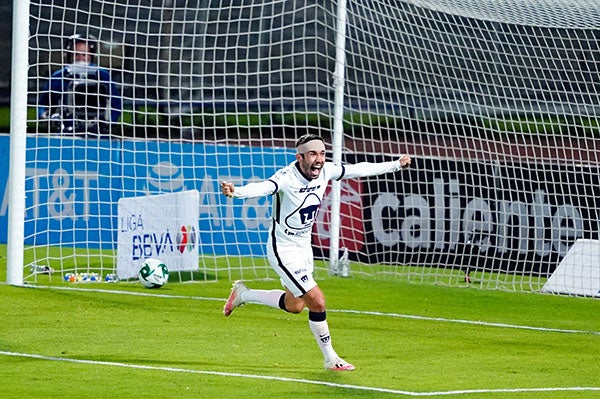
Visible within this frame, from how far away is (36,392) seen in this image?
25.9 feet

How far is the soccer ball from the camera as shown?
14328 millimetres

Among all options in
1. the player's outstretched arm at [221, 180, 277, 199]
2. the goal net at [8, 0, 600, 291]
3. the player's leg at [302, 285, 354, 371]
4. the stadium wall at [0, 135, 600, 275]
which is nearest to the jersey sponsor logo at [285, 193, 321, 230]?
the player's outstretched arm at [221, 180, 277, 199]

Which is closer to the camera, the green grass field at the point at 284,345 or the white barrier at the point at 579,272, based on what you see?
the green grass field at the point at 284,345

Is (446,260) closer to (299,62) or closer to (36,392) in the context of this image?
(299,62)

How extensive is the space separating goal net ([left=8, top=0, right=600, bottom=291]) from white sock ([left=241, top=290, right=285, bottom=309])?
594cm

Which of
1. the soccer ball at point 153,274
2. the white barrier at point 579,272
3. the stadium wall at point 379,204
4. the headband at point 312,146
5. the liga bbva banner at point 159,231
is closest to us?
the headband at point 312,146

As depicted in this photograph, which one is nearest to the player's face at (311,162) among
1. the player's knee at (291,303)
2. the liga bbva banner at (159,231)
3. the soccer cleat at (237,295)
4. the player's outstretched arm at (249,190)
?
the player's outstretched arm at (249,190)

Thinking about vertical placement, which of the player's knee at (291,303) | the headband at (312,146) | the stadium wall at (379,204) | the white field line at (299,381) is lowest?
the white field line at (299,381)

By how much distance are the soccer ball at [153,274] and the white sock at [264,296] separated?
3.88 m

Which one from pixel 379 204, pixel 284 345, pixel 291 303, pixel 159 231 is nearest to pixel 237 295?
pixel 284 345

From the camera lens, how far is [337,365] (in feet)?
29.9

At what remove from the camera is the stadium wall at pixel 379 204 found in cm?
1755

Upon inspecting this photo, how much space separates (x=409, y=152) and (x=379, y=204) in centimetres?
109

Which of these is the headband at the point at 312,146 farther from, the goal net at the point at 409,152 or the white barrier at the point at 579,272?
the white barrier at the point at 579,272
